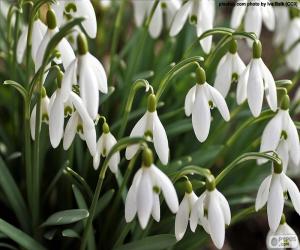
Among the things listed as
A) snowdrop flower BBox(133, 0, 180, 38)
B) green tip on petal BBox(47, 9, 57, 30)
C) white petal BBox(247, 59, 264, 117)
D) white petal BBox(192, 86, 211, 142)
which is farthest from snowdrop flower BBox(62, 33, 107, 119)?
snowdrop flower BBox(133, 0, 180, 38)

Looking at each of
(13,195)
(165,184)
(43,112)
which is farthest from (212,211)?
(13,195)

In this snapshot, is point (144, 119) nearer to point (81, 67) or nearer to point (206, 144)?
point (81, 67)

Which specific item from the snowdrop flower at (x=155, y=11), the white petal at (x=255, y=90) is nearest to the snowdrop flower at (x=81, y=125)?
Answer: the white petal at (x=255, y=90)

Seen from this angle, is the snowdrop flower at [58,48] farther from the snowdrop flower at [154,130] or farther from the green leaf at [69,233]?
the green leaf at [69,233]

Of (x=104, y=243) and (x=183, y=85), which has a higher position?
(x=183, y=85)

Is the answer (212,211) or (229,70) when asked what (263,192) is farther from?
(229,70)

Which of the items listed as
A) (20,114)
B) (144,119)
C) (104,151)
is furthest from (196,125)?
(20,114)
